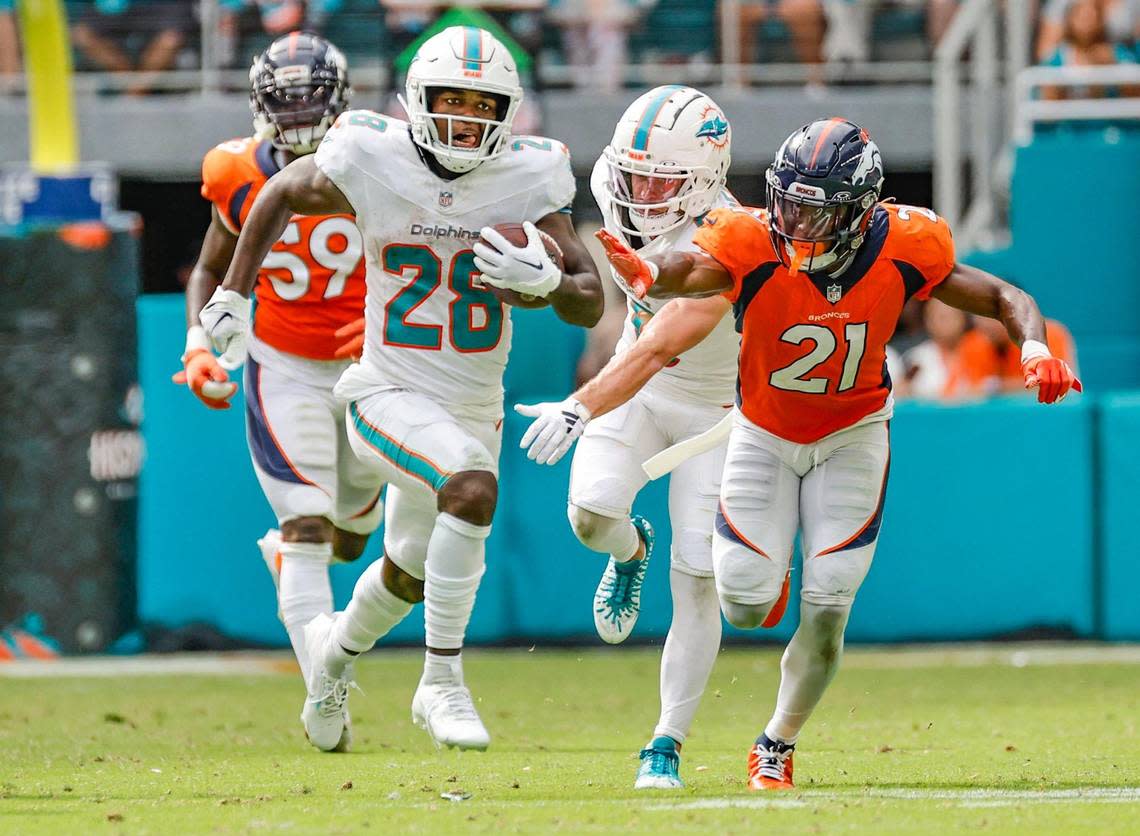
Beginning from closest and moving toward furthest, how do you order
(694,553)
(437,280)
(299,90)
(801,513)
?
(801,513) < (694,553) < (437,280) < (299,90)

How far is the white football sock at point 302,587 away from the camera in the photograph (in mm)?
6961

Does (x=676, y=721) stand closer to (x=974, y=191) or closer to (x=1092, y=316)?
(x=1092, y=316)

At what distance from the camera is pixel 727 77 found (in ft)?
48.3

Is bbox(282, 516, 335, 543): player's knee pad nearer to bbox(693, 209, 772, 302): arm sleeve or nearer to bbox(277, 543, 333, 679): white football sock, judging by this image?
bbox(277, 543, 333, 679): white football sock

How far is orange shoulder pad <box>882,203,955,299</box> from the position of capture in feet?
17.8

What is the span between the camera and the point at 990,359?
11109 mm

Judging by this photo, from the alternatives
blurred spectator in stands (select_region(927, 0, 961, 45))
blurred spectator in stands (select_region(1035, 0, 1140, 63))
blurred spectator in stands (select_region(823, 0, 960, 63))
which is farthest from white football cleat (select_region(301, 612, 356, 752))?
blurred spectator in stands (select_region(927, 0, 961, 45))

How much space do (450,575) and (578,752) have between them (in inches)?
37.1

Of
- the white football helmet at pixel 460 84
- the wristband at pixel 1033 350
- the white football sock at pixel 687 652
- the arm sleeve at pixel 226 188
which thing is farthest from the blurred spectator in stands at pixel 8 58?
the wristband at pixel 1033 350

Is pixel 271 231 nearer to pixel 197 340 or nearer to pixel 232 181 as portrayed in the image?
pixel 197 340

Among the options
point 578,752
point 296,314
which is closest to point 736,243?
point 578,752

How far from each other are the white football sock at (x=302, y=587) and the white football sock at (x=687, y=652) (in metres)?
1.56

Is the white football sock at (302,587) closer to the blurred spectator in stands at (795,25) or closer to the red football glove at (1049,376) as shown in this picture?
the red football glove at (1049,376)

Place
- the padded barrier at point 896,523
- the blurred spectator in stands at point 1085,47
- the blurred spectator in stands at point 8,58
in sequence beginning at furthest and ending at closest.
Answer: the blurred spectator in stands at point 8,58, the blurred spectator in stands at point 1085,47, the padded barrier at point 896,523
